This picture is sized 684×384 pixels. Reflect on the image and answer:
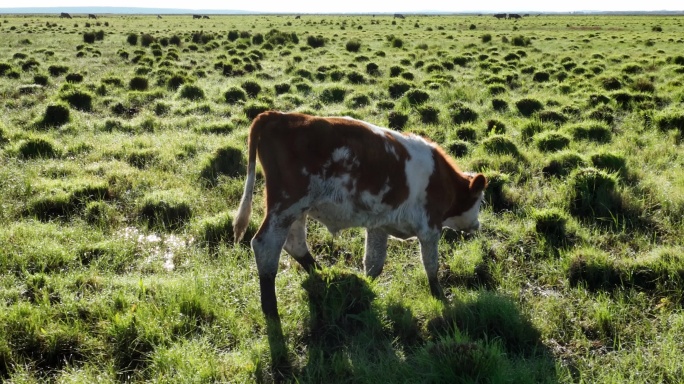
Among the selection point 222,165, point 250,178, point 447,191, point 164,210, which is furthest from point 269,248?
point 222,165

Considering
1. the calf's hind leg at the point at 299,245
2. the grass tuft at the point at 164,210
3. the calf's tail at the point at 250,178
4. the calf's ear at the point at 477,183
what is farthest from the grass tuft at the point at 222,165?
the calf's ear at the point at 477,183

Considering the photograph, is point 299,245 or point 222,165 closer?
point 299,245

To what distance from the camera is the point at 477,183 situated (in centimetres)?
520

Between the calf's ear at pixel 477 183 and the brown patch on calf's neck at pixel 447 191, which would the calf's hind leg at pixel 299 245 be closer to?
the brown patch on calf's neck at pixel 447 191

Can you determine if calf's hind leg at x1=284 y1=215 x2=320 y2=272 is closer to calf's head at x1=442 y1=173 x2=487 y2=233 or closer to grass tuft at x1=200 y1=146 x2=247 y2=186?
calf's head at x1=442 y1=173 x2=487 y2=233

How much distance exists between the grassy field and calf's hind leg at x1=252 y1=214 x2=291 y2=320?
0.22 metres

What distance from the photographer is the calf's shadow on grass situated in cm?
350

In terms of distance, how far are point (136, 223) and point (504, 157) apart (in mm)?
5605

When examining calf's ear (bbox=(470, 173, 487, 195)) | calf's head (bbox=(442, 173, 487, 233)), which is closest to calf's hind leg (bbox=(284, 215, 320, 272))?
calf's head (bbox=(442, 173, 487, 233))

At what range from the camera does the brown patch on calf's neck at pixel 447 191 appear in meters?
4.94

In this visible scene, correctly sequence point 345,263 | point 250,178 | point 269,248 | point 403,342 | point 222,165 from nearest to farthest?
point 403,342
point 269,248
point 250,178
point 345,263
point 222,165

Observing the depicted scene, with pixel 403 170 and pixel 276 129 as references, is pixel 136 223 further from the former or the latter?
pixel 403 170

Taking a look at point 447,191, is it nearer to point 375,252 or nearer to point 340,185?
point 375,252

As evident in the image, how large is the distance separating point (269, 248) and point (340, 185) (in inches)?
31.7
